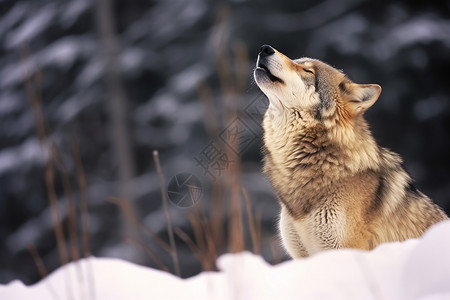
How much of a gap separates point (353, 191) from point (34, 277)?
9.03 m

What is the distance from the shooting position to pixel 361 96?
10.3 feet

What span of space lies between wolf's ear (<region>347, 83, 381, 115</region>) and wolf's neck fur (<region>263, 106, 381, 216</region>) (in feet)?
0.53

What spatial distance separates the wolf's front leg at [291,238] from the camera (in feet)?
10.2

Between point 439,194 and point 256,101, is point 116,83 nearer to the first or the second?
point 256,101

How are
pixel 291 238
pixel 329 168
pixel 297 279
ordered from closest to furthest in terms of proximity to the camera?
1. pixel 297 279
2. pixel 329 168
3. pixel 291 238

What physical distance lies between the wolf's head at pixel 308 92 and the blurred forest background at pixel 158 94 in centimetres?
513

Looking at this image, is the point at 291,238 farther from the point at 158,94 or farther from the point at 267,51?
the point at 158,94

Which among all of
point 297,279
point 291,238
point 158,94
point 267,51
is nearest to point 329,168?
point 291,238

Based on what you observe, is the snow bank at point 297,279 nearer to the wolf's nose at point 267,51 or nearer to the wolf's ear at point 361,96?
the wolf's ear at point 361,96

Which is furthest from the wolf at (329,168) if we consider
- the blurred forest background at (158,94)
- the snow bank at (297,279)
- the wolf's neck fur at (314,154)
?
the blurred forest background at (158,94)

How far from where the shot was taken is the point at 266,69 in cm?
322


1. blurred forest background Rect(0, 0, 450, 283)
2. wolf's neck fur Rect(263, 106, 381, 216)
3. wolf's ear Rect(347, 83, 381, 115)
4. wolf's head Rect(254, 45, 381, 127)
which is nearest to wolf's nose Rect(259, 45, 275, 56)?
wolf's head Rect(254, 45, 381, 127)

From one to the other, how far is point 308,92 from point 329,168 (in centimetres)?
59

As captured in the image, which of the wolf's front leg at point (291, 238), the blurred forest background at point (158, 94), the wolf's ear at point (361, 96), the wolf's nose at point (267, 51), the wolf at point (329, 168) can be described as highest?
the wolf's nose at point (267, 51)
